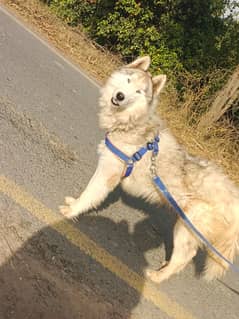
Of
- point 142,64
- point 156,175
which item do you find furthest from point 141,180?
point 142,64

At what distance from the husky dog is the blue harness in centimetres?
5

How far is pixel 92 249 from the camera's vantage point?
3.64 m

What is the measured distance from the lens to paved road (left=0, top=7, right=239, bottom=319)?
9.68ft

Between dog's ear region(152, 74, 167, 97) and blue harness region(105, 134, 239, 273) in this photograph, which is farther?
dog's ear region(152, 74, 167, 97)

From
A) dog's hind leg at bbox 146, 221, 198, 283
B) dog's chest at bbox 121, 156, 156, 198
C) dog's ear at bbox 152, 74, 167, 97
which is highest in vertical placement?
dog's ear at bbox 152, 74, 167, 97

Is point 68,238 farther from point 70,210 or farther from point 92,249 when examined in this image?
point 70,210

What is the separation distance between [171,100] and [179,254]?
22.2ft

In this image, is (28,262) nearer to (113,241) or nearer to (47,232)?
(47,232)

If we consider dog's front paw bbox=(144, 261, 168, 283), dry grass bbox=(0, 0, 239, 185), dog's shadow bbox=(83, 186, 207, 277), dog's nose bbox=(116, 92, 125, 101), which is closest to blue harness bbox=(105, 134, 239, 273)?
dog's shadow bbox=(83, 186, 207, 277)

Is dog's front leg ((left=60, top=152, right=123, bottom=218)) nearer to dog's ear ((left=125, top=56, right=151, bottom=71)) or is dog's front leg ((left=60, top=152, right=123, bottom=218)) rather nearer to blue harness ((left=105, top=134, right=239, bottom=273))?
blue harness ((left=105, top=134, right=239, bottom=273))

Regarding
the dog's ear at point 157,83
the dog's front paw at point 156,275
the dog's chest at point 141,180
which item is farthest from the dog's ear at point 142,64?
the dog's front paw at point 156,275

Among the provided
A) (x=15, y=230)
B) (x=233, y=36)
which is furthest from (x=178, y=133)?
(x=15, y=230)

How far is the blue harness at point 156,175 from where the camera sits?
3.66 metres

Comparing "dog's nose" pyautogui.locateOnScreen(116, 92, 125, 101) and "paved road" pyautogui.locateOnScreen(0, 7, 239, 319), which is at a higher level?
"dog's nose" pyautogui.locateOnScreen(116, 92, 125, 101)
